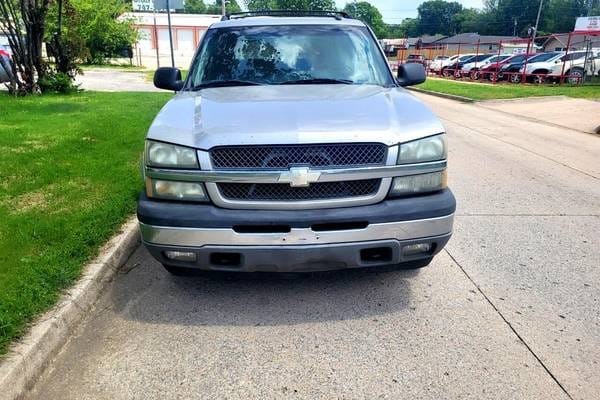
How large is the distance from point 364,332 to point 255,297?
813 millimetres

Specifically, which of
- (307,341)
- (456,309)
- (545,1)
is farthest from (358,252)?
(545,1)

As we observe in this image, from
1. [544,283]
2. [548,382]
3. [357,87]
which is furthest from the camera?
[357,87]

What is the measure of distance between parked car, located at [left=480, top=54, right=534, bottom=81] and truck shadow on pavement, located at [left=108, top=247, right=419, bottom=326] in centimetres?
2653

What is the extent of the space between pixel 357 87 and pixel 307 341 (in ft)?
6.64

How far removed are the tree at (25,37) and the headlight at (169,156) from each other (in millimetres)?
11525

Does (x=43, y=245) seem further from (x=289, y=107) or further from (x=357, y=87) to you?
(x=357, y=87)

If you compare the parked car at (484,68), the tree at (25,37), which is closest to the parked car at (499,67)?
the parked car at (484,68)

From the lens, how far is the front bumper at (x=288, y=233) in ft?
9.64

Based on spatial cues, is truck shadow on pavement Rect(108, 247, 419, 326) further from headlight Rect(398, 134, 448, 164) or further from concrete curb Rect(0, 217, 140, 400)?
headlight Rect(398, 134, 448, 164)

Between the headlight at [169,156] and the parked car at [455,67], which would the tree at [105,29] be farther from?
the headlight at [169,156]

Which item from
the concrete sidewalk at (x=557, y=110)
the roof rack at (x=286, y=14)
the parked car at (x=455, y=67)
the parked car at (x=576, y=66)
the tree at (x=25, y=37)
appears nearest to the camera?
the roof rack at (x=286, y=14)

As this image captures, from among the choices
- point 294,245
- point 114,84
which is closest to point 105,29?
point 114,84

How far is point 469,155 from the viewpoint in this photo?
27.5 ft

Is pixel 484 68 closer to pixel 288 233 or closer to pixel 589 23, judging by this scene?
pixel 589 23
